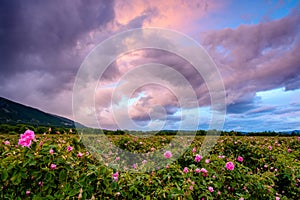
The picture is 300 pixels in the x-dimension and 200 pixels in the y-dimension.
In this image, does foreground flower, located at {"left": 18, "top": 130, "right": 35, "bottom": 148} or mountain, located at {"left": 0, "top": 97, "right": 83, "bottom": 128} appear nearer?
foreground flower, located at {"left": 18, "top": 130, "right": 35, "bottom": 148}

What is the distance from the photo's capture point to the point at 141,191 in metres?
3.31

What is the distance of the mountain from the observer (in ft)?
468

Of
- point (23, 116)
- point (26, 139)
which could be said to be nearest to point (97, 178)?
point (26, 139)

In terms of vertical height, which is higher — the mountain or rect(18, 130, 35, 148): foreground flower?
the mountain

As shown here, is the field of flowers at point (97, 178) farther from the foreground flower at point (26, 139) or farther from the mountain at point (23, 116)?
the mountain at point (23, 116)

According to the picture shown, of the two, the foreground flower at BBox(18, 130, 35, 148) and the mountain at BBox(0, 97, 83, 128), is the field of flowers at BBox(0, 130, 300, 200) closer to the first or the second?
the foreground flower at BBox(18, 130, 35, 148)

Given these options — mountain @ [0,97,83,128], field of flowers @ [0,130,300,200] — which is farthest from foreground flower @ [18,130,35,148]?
mountain @ [0,97,83,128]

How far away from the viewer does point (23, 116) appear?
503ft

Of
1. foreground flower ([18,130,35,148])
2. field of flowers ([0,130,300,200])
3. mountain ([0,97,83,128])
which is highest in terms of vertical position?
mountain ([0,97,83,128])

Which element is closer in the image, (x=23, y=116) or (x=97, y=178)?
(x=97, y=178)

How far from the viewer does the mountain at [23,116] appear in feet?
468

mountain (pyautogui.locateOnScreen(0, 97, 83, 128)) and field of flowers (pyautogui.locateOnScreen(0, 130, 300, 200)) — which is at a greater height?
mountain (pyautogui.locateOnScreen(0, 97, 83, 128))

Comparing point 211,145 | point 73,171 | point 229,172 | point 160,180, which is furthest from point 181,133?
point 73,171

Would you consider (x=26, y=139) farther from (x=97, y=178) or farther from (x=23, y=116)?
(x=23, y=116)
